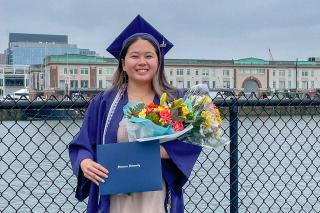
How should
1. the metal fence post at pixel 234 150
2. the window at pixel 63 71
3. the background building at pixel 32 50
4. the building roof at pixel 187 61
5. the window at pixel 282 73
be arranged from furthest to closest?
the background building at pixel 32 50 → the window at pixel 282 73 → the building roof at pixel 187 61 → the window at pixel 63 71 → the metal fence post at pixel 234 150

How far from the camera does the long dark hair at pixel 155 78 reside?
3018 mm

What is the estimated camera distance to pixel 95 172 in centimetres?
281

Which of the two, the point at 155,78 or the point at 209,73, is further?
the point at 209,73

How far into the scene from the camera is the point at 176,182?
3.00 meters

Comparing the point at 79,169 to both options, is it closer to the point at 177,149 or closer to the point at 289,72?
the point at 177,149

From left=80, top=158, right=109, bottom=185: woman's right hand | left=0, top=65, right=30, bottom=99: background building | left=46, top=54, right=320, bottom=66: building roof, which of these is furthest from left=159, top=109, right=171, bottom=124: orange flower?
left=0, top=65, right=30, bottom=99: background building

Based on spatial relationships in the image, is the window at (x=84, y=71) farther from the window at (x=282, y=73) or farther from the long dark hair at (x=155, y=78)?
the long dark hair at (x=155, y=78)

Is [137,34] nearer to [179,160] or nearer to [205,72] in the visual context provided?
[179,160]

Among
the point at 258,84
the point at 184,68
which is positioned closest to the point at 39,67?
the point at 184,68

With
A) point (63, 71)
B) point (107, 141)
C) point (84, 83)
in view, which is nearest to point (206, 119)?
point (107, 141)

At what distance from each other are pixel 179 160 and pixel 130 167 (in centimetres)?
26

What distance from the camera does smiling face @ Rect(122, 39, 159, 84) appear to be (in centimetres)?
299

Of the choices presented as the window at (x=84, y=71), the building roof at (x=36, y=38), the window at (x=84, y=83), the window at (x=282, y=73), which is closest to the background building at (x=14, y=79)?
the window at (x=84, y=83)

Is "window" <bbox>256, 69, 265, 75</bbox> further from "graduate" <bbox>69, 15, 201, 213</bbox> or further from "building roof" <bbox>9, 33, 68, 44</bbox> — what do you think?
"building roof" <bbox>9, 33, 68, 44</bbox>
